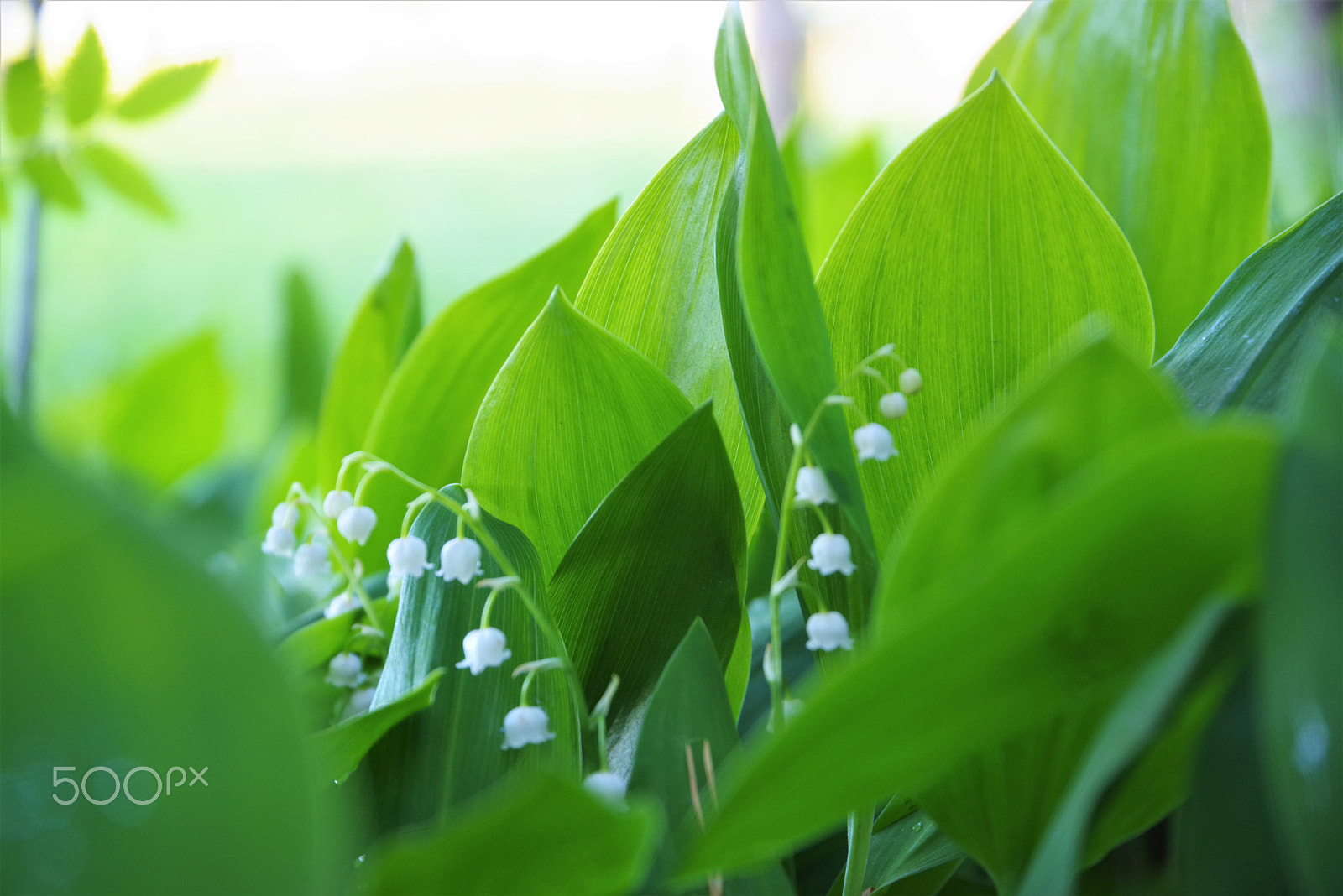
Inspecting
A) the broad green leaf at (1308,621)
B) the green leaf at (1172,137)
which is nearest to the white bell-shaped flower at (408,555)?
the broad green leaf at (1308,621)

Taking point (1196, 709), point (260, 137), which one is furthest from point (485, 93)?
point (1196, 709)

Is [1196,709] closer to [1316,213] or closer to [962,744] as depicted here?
[962,744]

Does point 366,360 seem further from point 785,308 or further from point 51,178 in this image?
point 785,308

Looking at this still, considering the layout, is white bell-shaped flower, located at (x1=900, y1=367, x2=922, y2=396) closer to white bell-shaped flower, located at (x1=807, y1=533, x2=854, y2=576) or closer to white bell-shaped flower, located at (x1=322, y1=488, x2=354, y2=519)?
white bell-shaped flower, located at (x1=807, y1=533, x2=854, y2=576)

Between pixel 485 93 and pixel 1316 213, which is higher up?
pixel 485 93

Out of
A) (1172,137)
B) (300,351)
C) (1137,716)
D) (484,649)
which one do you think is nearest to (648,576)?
(484,649)

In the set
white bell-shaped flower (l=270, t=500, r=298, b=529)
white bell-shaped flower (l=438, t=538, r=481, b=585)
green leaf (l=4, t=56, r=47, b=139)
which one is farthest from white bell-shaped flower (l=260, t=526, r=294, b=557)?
green leaf (l=4, t=56, r=47, b=139)
